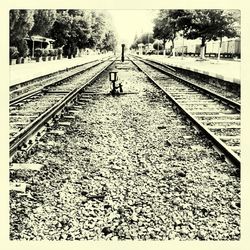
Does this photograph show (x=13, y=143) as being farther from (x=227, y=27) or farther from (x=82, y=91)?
(x=227, y=27)

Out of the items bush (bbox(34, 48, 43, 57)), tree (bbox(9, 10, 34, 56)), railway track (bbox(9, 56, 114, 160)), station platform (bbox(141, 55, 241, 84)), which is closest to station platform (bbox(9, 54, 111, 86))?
tree (bbox(9, 10, 34, 56))

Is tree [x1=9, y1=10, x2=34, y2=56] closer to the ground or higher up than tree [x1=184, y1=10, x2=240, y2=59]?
closer to the ground

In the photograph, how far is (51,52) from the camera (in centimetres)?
4106

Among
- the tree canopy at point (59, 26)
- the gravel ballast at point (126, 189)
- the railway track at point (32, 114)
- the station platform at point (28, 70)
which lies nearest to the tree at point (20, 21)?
the tree canopy at point (59, 26)

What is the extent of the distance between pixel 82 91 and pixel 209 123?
6254 millimetres

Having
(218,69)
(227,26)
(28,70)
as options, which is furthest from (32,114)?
(227,26)

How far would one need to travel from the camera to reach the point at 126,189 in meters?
4.20

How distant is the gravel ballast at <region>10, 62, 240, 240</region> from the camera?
3.31 meters

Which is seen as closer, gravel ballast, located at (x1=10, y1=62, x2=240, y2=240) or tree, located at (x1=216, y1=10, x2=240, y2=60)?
gravel ballast, located at (x1=10, y1=62, x2=240, y2=240)

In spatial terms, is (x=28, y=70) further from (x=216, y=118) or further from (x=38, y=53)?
(x=38, y=53)

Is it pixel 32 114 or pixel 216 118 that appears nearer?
pixel 216 118

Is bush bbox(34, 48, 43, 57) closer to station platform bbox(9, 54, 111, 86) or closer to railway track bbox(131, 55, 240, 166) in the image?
station platform bbox(9, 54, 111, 86)

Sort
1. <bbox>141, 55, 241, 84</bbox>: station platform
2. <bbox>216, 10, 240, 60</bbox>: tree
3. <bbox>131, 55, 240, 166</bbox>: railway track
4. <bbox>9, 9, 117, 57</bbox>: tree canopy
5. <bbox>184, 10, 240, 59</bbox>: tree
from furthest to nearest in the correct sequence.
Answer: <bbox>216, 10, 240, 60</bbox>: tree < <bbox>184, 10, 240, 59</bbox>: tree < <bbox>9, 9, 117, 57</bbox>: tree canopy < <bbox>141, 55, 241, 84</bbox>: station platform < <bbox>131, 55, 240, 166</bbox>: railway track

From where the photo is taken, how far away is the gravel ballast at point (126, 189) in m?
3.31
